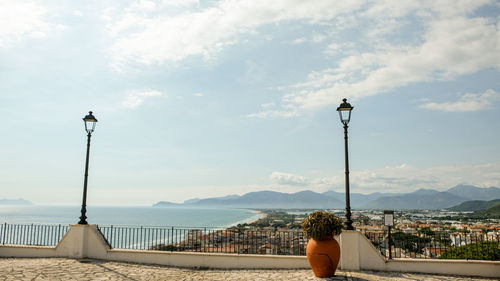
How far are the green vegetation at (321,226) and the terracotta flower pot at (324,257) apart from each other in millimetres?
212

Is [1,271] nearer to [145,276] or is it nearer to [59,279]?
[59,279]

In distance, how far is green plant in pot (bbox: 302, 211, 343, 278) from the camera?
28.8 ft

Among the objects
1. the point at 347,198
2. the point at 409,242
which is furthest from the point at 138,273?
the point at 409,242

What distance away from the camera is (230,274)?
32.9 ft

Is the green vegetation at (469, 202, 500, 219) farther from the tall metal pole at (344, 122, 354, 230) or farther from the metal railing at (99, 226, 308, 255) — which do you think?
the tall metal pole at (344, 122, 354, 230)

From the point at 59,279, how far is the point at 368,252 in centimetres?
895

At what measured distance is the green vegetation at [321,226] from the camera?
8.91 metres

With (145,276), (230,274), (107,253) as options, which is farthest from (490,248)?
(107,253)

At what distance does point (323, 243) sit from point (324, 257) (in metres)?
0.37

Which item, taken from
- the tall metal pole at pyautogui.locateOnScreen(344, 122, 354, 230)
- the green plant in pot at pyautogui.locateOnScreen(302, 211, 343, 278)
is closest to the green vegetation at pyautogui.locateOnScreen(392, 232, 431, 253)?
the tall metal pole at pyautogui.locateOnScreen(344, 122, 354, 230)

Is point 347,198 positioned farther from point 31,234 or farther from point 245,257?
point 31,234

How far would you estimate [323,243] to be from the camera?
29.3 ft

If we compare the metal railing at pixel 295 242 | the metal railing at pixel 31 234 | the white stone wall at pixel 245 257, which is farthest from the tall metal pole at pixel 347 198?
the metal railing at pixel 31 234

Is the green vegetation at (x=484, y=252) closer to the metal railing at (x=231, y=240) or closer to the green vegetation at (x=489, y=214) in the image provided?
the metal railing at (x=231, y=240)
